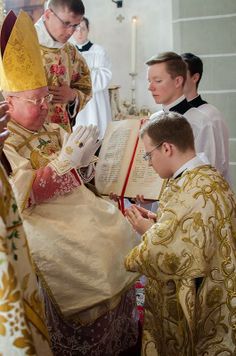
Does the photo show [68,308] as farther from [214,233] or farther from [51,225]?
[214,233]

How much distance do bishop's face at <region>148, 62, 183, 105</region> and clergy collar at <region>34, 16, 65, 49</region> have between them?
628mm

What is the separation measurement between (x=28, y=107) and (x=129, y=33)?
14.9ft

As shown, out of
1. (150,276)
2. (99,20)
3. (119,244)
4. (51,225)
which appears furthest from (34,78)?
(99,20)

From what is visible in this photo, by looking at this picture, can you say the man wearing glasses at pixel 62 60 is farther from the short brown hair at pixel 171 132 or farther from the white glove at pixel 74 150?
the short brown hair at pixel 171 132

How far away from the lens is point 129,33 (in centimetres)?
659

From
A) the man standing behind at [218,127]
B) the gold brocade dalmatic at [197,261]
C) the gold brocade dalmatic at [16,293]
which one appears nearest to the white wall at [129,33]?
the man standing behind at [218,127]

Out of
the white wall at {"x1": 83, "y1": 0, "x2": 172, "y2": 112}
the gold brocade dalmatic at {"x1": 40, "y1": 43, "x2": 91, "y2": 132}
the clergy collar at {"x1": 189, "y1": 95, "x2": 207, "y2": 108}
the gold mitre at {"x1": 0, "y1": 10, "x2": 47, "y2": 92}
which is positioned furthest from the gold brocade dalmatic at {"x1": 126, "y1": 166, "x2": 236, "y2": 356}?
the white wall at {"x1": 83, "y1": 0, "x2": 172, "y2": 112}

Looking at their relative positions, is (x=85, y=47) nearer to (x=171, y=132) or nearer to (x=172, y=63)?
(x=172, y=63)

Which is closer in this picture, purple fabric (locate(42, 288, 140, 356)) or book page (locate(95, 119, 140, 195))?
purple fabric (locate(42, 288, 140, 356))

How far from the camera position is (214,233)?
1.97m

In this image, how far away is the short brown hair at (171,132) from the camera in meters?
2.12

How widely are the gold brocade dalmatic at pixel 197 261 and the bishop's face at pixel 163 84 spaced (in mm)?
1213

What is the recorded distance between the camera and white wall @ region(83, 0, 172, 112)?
21.0ft

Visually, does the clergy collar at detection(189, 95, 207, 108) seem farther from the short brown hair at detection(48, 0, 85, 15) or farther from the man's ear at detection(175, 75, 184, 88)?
the short brown hair at detection(48, 0, 85, 15)
